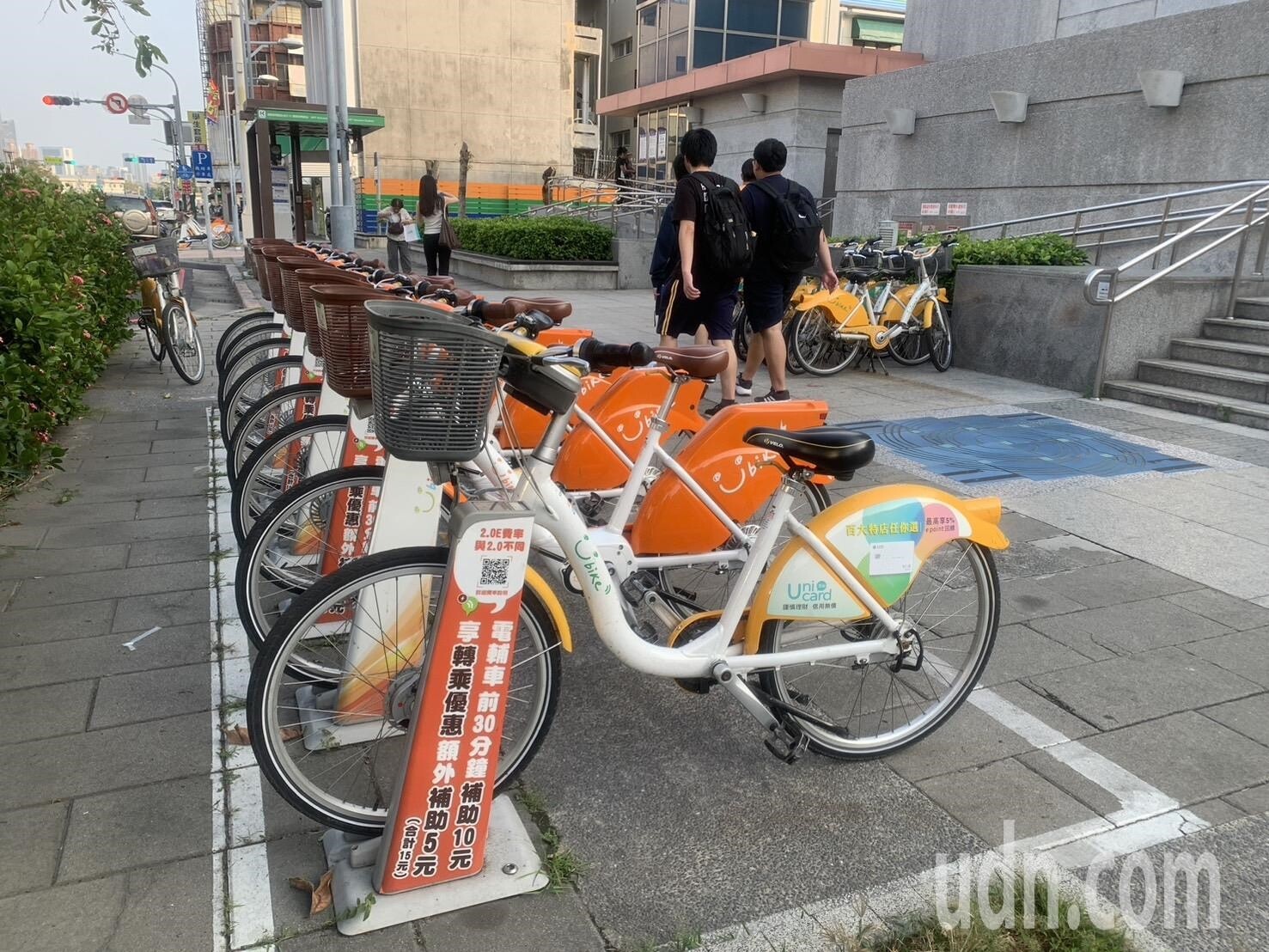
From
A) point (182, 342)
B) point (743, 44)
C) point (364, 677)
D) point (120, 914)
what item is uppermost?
point (743, 44)

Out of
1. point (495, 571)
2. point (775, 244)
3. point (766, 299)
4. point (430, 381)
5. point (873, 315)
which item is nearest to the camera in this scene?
point (430, 381)

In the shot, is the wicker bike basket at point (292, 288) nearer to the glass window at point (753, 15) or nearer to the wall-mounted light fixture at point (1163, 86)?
the wall-mounted light fixture at point (1163, 86)

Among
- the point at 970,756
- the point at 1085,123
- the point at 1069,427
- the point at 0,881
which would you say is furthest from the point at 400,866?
the point at 1085,123

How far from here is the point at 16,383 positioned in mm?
4582

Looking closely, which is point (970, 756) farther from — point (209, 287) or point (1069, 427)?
point (209, 287)

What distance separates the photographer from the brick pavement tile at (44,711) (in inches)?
115

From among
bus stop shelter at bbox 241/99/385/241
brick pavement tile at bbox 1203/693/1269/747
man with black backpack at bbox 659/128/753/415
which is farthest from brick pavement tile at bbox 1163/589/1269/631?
bus stop shelter at bbox 241/99/385/241

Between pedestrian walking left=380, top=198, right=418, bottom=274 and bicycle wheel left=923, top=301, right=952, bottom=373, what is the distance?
8.41 m

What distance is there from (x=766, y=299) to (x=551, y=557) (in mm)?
4476

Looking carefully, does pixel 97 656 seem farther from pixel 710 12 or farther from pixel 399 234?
pixel 710 12

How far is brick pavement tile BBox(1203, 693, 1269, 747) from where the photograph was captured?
3059 millimetres

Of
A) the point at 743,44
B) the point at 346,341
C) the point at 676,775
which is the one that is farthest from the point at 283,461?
the point at 743,44

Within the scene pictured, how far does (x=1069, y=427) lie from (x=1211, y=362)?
80.6 inches

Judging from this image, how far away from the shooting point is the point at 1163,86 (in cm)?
1075
